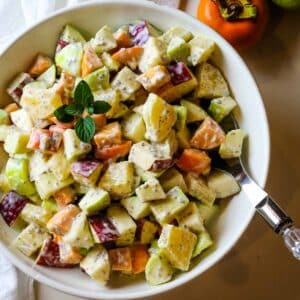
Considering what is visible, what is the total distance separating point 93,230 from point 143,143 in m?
0.22

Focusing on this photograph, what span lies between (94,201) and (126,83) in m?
0.28

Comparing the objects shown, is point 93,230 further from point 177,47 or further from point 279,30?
point 279,30

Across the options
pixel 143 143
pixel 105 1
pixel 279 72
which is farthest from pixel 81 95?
pixel 279 72

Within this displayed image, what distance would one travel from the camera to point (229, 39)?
1.66 m

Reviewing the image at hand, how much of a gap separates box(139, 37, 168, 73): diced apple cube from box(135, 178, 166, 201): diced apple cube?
27 cm

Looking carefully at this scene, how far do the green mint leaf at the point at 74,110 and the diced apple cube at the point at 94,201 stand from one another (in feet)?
0.58

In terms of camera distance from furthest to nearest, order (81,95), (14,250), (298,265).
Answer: (298,265) → (14,250) → (81,95)

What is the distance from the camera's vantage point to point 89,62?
4.79ft

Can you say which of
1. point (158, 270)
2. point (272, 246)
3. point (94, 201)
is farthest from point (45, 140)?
point (272, 246)

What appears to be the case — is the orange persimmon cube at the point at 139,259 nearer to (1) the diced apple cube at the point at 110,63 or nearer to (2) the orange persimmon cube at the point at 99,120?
(2) the orange persimmon cube at the point at 99,120

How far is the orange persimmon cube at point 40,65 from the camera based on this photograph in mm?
1585

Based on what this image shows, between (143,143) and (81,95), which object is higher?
(81,95)

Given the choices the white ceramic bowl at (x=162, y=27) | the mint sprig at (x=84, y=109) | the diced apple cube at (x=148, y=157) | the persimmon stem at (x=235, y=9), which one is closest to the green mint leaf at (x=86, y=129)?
the mint sprig at (x=84, y=109)

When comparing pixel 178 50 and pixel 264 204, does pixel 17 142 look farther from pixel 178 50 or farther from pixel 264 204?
pixel 264 204
